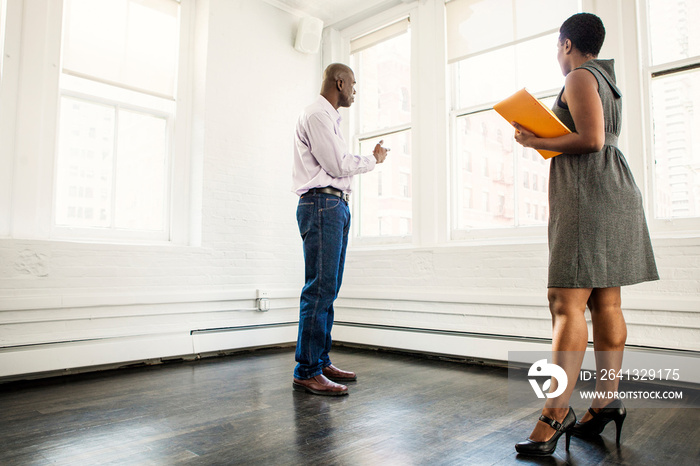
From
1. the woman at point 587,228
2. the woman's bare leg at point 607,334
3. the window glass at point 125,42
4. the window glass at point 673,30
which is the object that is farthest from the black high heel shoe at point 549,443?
the window glass at point 125,42

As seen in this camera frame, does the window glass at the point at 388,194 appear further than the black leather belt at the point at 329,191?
Yes

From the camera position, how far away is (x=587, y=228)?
1.53 m

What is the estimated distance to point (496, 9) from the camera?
139 inches

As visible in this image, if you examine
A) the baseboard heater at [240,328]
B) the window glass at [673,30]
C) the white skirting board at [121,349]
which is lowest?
the white skirting board at [121,349]

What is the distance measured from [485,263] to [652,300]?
1003 millimetres

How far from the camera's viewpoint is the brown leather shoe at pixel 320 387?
93.7 inches

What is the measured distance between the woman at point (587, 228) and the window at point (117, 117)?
2809 mm

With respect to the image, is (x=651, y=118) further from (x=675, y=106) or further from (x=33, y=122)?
(x=33, y=122)

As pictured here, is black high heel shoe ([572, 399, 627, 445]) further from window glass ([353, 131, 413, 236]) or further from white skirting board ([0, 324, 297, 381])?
white skirting board ([0, 324, 297, 381])

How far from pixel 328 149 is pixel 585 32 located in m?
1.27

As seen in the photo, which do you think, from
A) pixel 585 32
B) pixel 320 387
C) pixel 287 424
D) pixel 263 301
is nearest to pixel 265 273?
pixel 263 301

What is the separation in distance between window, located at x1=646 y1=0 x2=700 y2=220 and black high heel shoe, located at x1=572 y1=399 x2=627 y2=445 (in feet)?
5.07

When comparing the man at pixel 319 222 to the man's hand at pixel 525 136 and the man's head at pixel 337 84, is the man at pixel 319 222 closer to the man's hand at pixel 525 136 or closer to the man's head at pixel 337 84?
the man's head at pixel 337 84

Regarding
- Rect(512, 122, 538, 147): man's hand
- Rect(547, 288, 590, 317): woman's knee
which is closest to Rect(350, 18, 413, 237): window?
Rect(512, 122, 538, 147): man's hand
